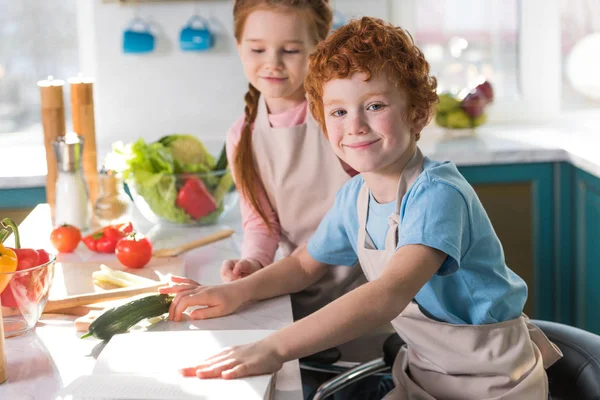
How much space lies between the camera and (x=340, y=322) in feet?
3.97

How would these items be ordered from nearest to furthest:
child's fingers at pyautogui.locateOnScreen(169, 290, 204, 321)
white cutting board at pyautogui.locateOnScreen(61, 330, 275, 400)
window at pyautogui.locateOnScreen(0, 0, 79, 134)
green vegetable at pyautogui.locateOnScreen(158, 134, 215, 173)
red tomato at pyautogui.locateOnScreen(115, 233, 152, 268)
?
white cutting board at pyautogui.locateOnScreen(61, 330, 275, 400), child's fingers at pyautogui.locateOnScreen(169, 290, 204, 321), red tomato at pyautogui.locateOnScreen(115, 233, 152, 268), green vegetable at pyautogui.locateOnScreen(158, 134, 215, 173), window at pyautogui.locateOnScreen(0, 0, 79, 134)

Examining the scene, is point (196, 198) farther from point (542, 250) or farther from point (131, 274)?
point (542, 250)

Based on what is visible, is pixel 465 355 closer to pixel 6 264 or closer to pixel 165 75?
pixel 6 264

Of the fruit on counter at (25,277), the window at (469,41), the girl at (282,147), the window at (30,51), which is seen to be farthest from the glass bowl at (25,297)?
the window at (469,41)

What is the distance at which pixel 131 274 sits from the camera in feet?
5.39

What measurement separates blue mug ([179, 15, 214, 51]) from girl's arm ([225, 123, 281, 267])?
1.27 meters

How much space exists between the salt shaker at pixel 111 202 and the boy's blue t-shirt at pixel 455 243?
87 cm

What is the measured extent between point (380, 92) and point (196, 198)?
34.9 inches

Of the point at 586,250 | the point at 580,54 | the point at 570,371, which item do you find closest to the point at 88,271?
the point at 570,371

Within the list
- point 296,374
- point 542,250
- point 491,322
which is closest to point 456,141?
point 542,250

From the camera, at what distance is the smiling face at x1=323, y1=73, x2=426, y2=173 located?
4.41ft

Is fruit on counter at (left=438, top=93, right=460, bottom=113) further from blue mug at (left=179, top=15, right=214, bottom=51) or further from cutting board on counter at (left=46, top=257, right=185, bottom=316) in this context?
cutting board on counter at (left=46, top=257, right=185, bottom=316)

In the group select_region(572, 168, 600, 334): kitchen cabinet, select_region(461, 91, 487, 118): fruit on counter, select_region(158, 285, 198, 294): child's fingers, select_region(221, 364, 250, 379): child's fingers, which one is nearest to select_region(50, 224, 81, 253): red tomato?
select_region(158, 285, 198, 294): child's fingers

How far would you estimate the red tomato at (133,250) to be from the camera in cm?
174
